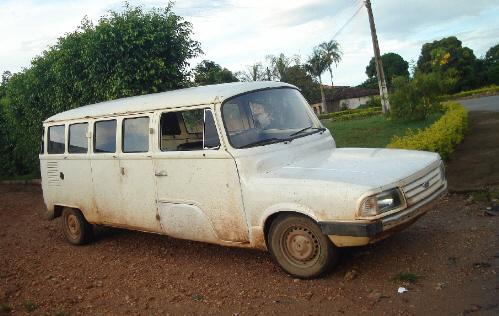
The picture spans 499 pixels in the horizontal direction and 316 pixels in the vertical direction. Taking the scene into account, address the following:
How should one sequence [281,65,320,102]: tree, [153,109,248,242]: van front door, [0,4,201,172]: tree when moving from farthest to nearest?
[281,65,320,102]: tree → [0,4,201,172]: tree → [153,109,248,242]: van front door

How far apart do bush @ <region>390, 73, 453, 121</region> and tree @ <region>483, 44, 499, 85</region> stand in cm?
3191

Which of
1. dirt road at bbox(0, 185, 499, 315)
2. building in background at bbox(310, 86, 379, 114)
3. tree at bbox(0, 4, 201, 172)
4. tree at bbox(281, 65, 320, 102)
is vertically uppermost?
tree at bbox(281, 65, 320, 102)

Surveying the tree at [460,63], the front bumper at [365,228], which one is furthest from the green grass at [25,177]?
the tree at [460,63]

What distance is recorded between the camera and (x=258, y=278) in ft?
16.2

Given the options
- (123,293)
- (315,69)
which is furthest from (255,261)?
(315,69)

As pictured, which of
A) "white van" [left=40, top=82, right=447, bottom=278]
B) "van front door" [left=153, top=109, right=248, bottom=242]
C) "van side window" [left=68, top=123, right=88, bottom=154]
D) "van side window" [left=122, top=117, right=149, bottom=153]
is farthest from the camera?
"van side window" [left=68, top=123, right=88, bottom=154]

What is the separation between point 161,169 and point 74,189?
215 centimetres

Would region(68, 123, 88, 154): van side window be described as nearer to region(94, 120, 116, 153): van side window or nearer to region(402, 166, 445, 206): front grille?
region(94, 120, 116, 153): van side window

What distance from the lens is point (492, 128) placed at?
13797mm

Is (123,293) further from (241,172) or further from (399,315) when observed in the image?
(399,315)

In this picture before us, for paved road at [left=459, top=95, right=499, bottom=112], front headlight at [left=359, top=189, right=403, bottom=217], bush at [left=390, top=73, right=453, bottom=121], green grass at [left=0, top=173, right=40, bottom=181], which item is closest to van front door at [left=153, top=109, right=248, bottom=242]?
front headlight at [left=359, top=189, right=403, bottom=217]

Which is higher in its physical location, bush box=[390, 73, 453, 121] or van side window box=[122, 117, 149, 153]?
bush box=[390, 73, 453, 121]

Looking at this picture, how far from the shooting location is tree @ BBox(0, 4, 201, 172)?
34.1ft

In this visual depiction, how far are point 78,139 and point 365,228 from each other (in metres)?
4.70
